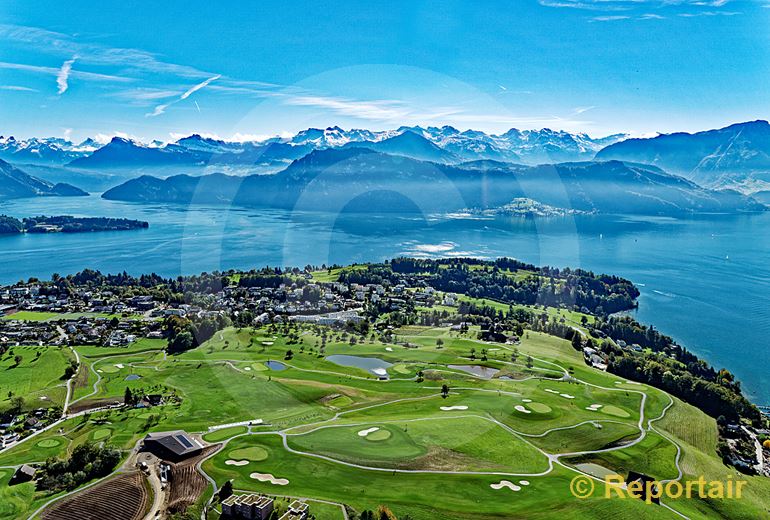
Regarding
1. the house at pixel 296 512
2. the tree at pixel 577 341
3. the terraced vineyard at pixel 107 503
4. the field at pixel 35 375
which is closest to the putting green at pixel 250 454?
the terraced vineyard at pixel 107 503

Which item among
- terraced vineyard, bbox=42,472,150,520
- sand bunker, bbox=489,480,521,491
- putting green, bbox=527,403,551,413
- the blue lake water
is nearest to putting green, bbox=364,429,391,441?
sand bunker, bbox=489,480,521,491

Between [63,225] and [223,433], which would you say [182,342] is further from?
[63,225]

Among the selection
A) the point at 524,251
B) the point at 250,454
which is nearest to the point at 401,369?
the point at 250,454

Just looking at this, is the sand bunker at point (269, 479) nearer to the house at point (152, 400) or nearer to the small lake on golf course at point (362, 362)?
the house at point (152, 400)

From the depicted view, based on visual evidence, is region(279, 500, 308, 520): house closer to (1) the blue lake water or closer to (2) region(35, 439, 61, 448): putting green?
(2) region(35, 439, 61, 448): putting green

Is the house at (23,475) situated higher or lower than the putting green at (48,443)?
higher

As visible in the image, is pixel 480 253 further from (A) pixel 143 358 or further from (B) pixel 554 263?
(A) pixel 143 358

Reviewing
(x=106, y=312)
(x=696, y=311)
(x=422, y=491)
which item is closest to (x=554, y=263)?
(x=696, y=311)
